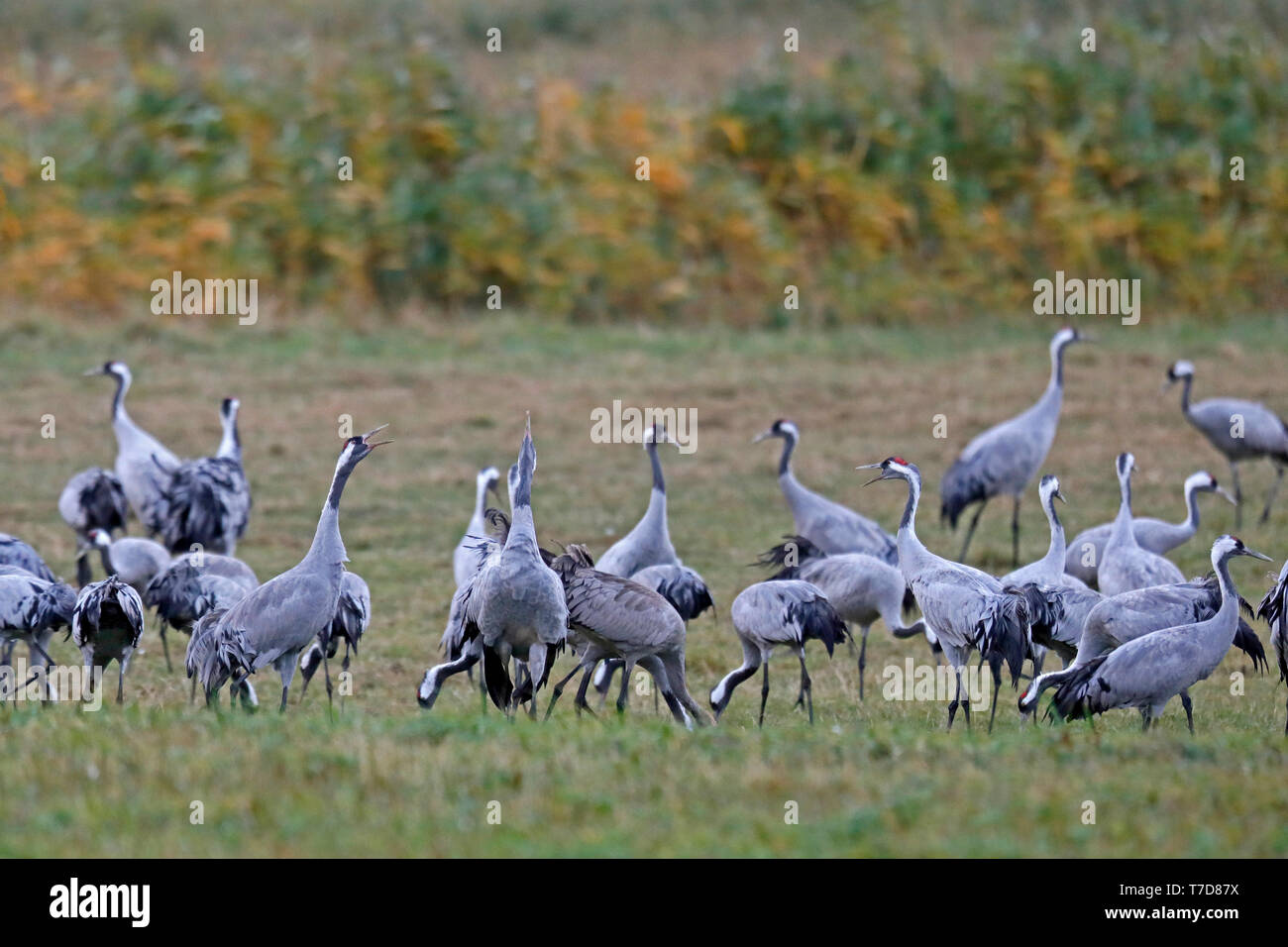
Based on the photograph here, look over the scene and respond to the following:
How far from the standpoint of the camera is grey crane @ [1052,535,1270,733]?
25.1 feet

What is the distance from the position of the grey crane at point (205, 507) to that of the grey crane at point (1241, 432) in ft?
24.2

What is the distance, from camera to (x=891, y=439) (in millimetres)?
16625

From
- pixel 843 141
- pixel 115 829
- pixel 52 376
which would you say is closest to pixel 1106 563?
pixel 115 829

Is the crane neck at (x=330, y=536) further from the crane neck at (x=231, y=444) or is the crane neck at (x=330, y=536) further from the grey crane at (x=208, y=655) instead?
the crane neck at (x=231, y=444)

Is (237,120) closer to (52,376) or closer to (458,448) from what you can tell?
(52,376)

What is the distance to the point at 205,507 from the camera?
471 inches

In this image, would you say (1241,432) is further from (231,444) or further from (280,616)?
(280,616)

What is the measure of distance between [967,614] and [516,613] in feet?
6.85

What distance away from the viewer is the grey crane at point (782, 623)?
8.73m

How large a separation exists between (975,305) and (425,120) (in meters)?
6.83

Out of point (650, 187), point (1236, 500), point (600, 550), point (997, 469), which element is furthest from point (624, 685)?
point (650, 187)

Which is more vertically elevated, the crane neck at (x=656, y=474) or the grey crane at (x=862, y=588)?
the crane neck at (x=656, y=474)

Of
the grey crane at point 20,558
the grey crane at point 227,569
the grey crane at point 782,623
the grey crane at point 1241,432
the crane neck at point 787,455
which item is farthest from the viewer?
the grey crane at point 1241,432

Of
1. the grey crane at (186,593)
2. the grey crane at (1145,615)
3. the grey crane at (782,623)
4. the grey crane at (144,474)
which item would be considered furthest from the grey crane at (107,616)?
the grey crane at (144,474)
